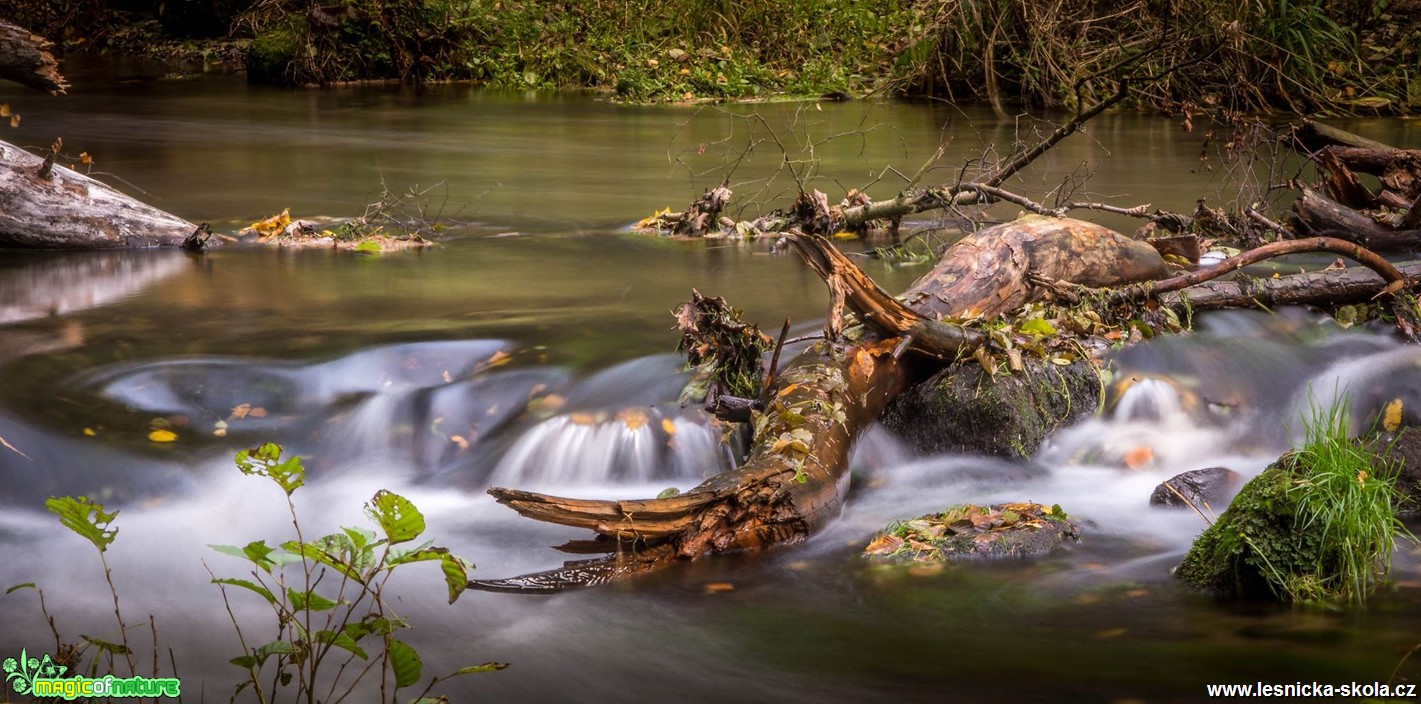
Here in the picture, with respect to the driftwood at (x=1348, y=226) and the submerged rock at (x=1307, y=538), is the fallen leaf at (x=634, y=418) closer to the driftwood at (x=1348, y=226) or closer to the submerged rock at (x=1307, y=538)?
the submerged rock at (x=1307, y=538)

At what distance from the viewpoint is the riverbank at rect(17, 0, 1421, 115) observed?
1564 cm

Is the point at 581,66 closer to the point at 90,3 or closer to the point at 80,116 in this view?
the point at 80,116

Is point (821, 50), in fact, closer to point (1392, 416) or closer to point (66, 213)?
point (66, 213)

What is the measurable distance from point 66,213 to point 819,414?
5687 mm

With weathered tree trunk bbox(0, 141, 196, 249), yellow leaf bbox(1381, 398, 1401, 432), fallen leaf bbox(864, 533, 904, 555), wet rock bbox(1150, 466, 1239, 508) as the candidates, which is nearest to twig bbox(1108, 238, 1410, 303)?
yellow leaf bbox(1381, 398, 1401, 432)

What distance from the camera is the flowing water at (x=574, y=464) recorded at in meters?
3.87

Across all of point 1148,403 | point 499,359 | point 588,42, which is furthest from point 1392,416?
point 588,42

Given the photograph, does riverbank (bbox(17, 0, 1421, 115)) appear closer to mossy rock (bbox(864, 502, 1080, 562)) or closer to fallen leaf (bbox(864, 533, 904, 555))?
mossy rock (bbox(864, 502, 1080, 562))

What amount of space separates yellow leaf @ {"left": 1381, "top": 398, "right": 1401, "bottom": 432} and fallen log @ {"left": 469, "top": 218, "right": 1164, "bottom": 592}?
4.05 feet

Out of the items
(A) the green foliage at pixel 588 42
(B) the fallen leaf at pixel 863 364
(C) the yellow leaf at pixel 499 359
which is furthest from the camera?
(A) the green foliage at pixel 588 42

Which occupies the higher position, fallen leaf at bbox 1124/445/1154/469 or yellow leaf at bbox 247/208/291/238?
yellow leaf at bbox 247/208/291/238

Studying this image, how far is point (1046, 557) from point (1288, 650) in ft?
3.02

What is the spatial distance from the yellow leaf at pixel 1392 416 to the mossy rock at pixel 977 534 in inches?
67.1

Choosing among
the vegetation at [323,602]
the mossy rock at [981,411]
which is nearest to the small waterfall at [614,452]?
the mossy rock at [981,411]
